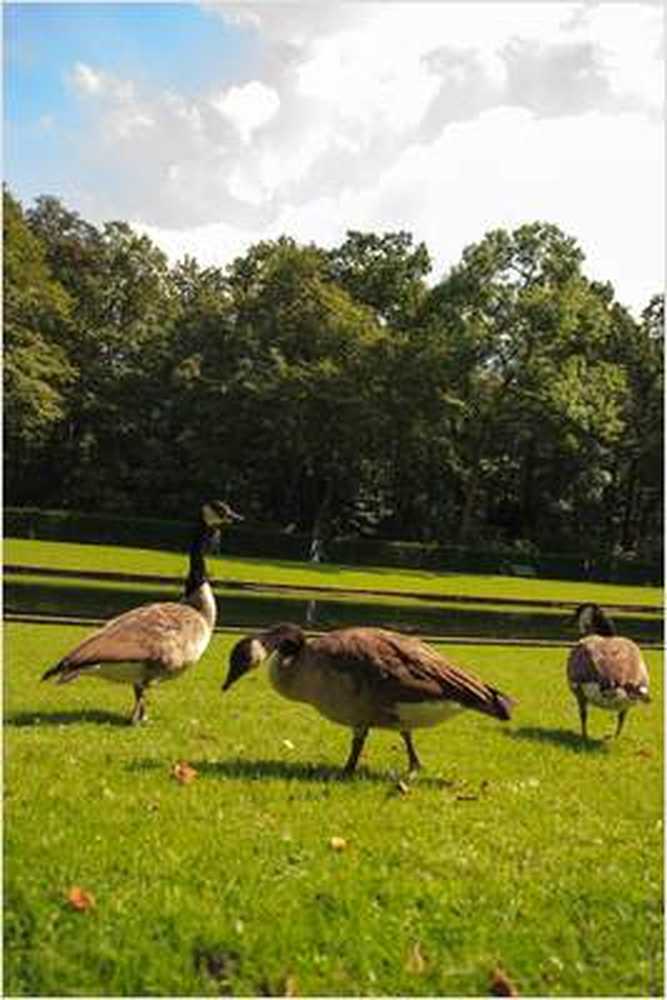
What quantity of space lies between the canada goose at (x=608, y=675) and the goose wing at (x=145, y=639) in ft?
13.6

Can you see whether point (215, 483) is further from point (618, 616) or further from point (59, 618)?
point (59, 618)

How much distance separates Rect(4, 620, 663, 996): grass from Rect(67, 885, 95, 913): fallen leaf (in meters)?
0.05

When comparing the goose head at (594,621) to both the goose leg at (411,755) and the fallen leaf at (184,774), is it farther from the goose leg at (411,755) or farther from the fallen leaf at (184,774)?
the fallen leaf at (184,774)

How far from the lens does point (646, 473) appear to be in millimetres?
84438

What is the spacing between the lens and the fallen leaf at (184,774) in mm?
9166

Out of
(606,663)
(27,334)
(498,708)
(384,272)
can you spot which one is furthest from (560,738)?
(384,272)

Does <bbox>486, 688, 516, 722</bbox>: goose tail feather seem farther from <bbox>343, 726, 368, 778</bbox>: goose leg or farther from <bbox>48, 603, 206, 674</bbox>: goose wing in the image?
<bbox>48, 603, 206, 674</bbox>: goose wing

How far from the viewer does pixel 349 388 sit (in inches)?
2702

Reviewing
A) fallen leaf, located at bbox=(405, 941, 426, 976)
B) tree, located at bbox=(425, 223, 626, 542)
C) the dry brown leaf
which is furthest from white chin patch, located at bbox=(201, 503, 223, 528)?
tree, located at bbox=(425, 223, 626, 542)

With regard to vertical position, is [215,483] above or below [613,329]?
below

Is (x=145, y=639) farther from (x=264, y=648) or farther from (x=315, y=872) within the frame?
(x=315, y=872)

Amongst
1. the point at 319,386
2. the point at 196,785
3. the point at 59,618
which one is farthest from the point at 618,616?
the point at 196,785

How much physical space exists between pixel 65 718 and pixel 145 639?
1640 millimetres

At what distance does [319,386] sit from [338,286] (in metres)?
14.0
